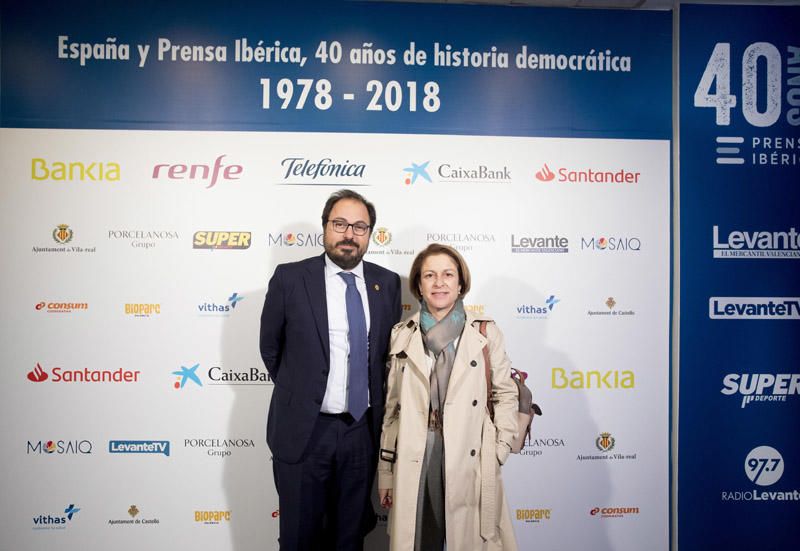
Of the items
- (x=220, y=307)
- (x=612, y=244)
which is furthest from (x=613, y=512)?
(x=220, y=307)

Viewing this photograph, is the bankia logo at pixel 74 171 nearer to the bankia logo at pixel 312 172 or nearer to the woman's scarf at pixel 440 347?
the bankia logo at pixel 312 172

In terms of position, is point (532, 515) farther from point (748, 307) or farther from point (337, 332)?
point (748, 307)

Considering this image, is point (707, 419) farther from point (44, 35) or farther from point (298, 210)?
point (44, 35)

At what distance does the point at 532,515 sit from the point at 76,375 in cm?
277

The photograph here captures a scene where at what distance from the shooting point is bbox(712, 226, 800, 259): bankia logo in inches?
115

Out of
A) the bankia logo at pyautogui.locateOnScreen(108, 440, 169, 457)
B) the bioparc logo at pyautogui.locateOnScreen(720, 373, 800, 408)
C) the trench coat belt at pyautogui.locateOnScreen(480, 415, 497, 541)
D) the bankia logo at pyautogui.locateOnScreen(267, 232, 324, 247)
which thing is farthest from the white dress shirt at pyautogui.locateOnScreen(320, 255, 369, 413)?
the bioparc logo at pyautogui.locateOnScreen(720, 373, 800, 408)

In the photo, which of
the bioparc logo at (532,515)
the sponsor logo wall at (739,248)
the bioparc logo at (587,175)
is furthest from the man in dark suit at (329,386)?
the sponsor logo wall at (739,248)

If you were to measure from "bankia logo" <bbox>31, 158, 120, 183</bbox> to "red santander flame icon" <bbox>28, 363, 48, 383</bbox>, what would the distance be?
108 cm

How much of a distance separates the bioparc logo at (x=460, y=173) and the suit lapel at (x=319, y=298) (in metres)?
0.88

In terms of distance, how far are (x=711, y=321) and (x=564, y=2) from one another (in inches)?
83.1

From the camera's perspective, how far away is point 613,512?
2.88m

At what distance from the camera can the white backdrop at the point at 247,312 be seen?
277 centimetres

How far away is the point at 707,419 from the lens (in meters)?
2.92

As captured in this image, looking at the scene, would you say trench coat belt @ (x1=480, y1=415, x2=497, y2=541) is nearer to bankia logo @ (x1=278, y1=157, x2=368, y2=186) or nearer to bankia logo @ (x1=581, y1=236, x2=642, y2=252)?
bankia logo @ (x1=581, y1=236, x2=642, y2=252)
